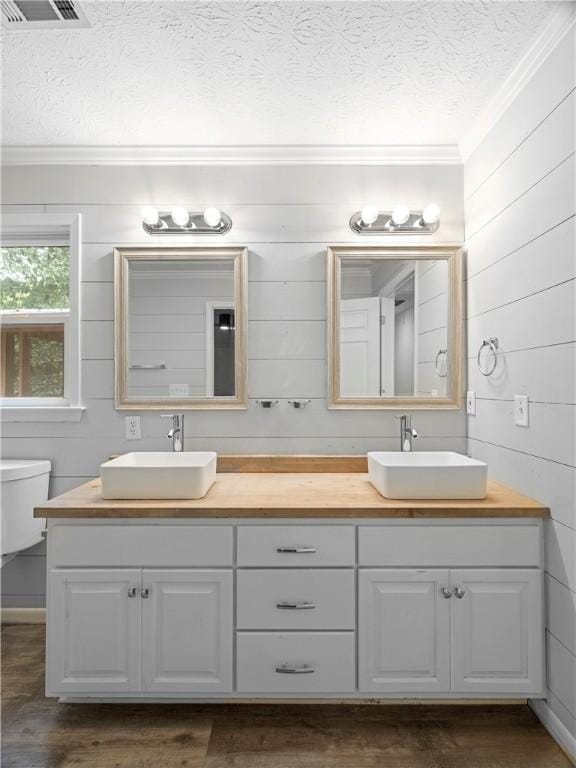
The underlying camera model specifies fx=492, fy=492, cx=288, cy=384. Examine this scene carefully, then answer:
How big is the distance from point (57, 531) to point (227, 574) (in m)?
0.64

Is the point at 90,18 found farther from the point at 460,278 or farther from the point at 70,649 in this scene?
the point at 70,649

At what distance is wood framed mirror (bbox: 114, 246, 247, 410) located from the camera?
96.1 inches

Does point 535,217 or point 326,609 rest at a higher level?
point 535,217

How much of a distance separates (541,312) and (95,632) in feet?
6.44

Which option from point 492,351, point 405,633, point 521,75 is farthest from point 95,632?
point 521,75

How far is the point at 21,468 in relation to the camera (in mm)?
2275

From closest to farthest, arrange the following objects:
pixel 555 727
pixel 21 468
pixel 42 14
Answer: pixel 42 14 → pixel 555 727 → pixel 21 468

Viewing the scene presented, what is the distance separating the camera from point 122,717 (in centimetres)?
182

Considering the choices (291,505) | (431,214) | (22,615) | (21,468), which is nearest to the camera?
(291,505)

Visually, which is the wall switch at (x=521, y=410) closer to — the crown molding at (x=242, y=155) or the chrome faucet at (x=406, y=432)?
the chrome faucet at (x=406, y=432)

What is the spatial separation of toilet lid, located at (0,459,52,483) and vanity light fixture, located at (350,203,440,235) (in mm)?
1916

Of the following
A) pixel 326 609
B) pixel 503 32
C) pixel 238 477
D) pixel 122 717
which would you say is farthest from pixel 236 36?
pixel 122 717

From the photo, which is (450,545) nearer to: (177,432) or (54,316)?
(177,432)

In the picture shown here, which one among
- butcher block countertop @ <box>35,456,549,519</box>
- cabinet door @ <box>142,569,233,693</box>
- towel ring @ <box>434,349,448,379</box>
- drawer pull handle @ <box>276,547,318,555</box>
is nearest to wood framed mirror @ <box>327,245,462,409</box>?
towel ring @ <box>434,349,448,379</box>
